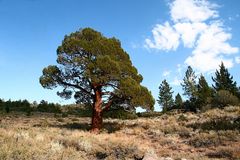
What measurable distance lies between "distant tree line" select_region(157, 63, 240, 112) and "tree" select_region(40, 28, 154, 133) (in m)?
27.9

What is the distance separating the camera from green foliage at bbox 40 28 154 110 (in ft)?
84.1

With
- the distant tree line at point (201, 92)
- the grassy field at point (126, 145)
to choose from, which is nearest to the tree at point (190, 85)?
the distant tree line at point (201, 92)

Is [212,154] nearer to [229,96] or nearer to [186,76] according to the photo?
[229,96]

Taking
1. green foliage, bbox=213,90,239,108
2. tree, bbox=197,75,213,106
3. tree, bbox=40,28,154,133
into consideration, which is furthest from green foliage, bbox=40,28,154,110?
tree, bbox=197,75,213,106

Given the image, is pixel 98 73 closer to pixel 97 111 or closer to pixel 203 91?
pixel 97 111

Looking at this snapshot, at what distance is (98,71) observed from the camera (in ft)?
85.5

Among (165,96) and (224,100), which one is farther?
(165,96)

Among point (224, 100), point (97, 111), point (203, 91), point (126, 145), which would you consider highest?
point (203, 91)

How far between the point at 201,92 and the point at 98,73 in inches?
1964

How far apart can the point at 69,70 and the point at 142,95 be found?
6.24 metres

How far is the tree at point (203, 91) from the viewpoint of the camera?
2431 inches

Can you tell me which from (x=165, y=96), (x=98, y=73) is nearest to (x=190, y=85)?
(x=165, y=96)

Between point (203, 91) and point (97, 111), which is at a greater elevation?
point (203, 91)

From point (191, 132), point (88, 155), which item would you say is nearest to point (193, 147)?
point (191, 132)
